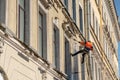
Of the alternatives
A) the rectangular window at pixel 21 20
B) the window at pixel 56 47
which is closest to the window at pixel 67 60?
the window at pixel 56 47

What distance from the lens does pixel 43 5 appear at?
21734 millimetres

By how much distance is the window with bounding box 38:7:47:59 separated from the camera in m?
21.4

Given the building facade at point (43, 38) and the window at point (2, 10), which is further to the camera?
the building facade at point (43, 38)

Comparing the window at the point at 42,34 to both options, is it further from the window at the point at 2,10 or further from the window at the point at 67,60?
the window at the point at 67,60

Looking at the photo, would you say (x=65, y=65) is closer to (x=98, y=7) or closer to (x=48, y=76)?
(x=48, y=76)

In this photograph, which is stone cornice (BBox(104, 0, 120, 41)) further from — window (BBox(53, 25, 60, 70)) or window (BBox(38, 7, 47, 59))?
window (BBox(38, 7, 47, 59))

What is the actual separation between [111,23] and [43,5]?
39.0 m

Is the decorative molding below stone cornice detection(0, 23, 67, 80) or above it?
above

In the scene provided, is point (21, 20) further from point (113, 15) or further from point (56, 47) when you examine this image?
point (113, 15)

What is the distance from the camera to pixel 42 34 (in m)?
21.8

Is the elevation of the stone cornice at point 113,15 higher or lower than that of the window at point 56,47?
higher

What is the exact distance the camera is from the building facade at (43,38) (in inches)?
645

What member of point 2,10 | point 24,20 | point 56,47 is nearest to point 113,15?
point 56,47

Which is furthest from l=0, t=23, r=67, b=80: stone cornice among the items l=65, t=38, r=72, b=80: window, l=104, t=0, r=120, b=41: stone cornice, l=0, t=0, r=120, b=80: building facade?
l=104, t=0, r=120, b=41: stone cornice
